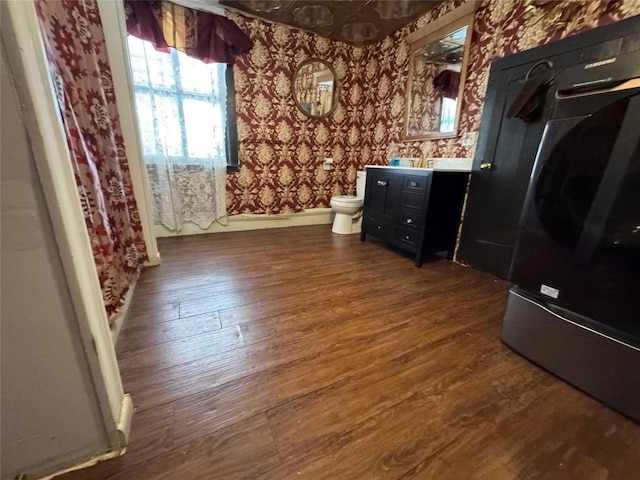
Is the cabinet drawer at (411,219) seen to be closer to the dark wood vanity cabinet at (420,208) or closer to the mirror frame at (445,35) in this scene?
the dark wood vanity cabinet at (420,208)

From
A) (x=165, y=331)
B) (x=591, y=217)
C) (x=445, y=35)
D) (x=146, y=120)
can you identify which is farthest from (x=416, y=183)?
(x=146, y=120)

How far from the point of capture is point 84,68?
1199mm

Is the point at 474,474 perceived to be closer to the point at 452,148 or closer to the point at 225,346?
the point at 225,346

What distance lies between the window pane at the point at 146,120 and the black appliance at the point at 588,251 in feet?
9.64

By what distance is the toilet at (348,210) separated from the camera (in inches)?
117

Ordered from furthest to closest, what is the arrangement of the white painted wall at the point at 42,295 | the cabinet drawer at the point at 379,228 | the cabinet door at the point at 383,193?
the cabinet drawer at the point at 379,228, the cabinet door at the point at 383,193, the white painted wall at the point at 42,295

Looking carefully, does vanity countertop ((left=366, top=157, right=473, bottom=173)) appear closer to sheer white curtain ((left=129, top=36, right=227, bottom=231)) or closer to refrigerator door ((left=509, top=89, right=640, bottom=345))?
refrigerator door ((left=509, top=89, right=640, bottom=345))

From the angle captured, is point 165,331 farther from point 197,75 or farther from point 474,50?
point 474,50

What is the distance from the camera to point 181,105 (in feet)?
8.31

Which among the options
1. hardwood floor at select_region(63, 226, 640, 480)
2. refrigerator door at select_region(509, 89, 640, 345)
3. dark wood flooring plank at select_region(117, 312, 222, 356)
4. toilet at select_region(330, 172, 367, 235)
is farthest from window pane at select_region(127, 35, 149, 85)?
refrigerator door at select_region(509, 89, 640, 345)

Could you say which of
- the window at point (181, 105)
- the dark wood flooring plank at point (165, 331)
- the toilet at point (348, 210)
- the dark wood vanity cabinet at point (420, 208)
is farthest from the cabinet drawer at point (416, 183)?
the window at point (181, 105)

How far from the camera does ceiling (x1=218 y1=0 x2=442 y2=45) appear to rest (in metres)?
2.37

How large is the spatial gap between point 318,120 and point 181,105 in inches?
60.4

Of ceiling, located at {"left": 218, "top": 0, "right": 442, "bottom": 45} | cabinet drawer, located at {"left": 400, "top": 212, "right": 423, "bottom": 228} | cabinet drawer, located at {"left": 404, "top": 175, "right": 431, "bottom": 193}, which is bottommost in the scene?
cabinet drawer, located at {"left": 400, "top": 212, "right": 423, "bottom": 228}
